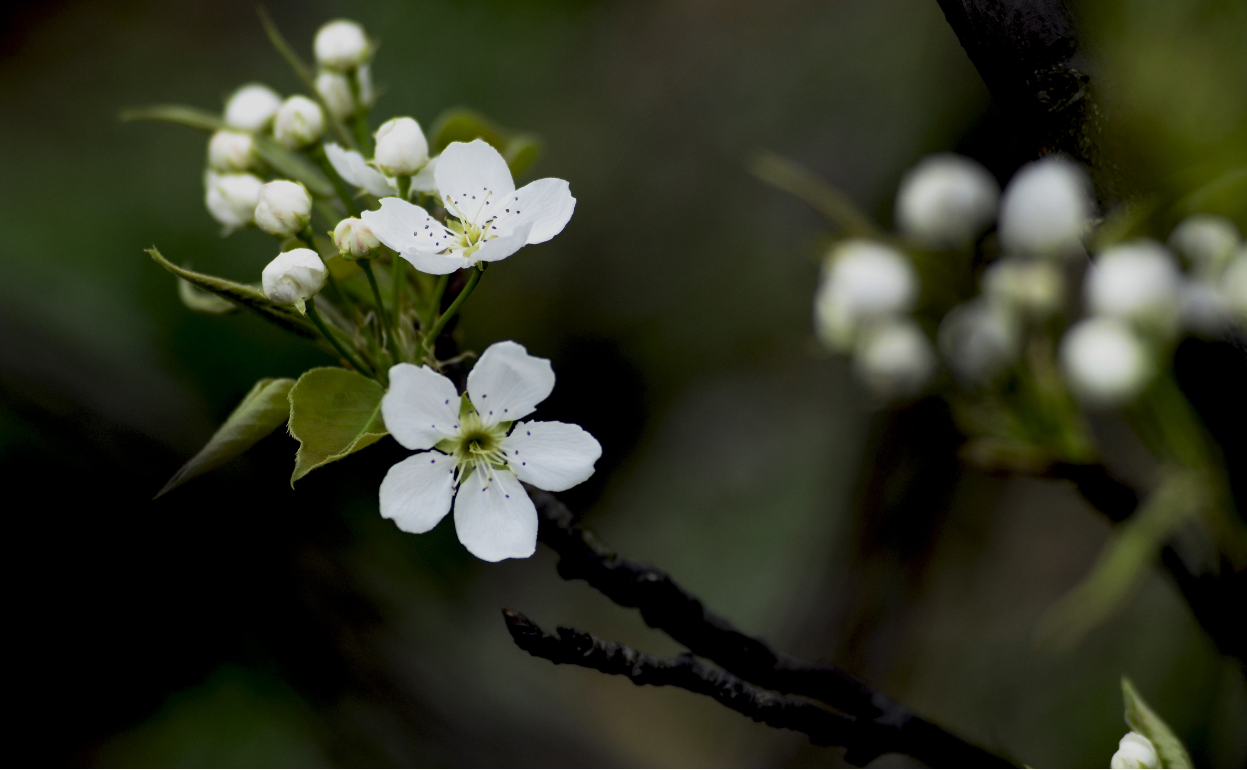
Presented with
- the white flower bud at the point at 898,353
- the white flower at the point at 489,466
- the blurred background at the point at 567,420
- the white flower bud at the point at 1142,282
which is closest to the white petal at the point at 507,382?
the white flower at the point at 489,466

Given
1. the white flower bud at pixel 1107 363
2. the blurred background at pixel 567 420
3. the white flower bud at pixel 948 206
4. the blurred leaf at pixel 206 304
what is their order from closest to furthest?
the blurred leaf at pixel 206 304 < the white flower bud at pixel 1107 363 < the white flower bud at pixel 948 206 < the blurred background at pixel 567 420

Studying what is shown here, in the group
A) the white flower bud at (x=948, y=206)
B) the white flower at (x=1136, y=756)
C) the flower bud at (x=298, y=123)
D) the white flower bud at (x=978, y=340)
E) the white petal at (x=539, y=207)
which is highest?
the flower bud at (x=298, y=123)

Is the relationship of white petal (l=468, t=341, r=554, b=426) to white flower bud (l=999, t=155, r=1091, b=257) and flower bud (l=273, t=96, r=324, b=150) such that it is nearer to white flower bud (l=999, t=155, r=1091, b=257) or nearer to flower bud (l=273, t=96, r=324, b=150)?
flower bud (l=273, t=96, r=324, b=150)

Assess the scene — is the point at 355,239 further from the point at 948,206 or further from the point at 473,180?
the point at 948,206

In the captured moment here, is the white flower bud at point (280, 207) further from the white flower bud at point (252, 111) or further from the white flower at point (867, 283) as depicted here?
the white flower at point (867, 283)

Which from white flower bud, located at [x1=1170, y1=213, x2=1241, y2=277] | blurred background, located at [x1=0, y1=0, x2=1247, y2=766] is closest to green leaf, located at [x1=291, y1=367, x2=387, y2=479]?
white flower bud, located at [x1=1170, y1=213, x2=1241, y2=277]

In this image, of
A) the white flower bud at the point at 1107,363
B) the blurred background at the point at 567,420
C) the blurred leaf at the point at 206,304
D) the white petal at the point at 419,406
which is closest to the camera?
the white petal at the point at 419,406

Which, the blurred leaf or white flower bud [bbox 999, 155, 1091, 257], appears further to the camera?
white flower bud [bbox 999, 155, 1091, 257]
